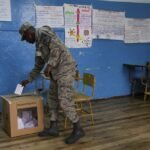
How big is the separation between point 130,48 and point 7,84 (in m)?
2.61

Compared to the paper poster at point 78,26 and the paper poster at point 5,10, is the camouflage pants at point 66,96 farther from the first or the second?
the paper poster at point 78,26

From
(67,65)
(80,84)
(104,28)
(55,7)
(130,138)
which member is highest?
(55,7)

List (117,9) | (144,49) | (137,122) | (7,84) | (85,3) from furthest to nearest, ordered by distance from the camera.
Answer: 1. (144,49)
2. (117,9)
3. (85,3)
4. (7,84)
5. (137,122)

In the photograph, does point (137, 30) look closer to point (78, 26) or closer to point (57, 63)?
point (78, 26)

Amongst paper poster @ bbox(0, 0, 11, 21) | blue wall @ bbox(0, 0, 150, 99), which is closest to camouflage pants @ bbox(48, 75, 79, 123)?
blue wall @ bbox(0, 0, 150, 99)

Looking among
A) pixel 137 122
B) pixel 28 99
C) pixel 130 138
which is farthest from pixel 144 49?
pixel 28 99

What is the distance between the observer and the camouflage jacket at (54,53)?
3.20 m

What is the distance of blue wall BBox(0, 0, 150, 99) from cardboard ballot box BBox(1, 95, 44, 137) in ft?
2.90

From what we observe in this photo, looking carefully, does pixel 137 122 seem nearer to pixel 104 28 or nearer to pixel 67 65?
pixel 67 65

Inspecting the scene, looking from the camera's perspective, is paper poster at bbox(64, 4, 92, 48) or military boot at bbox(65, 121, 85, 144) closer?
military boot at bbox(65, 121, 85, 144)

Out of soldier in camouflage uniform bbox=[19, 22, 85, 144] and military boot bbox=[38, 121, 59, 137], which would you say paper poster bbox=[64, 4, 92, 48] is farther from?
military boot bbox=[38, 121, 59, 137]

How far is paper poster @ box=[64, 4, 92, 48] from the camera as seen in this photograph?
4805 mm

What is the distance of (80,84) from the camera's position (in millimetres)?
5082

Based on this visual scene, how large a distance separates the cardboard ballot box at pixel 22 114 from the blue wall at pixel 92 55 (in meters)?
0.88
